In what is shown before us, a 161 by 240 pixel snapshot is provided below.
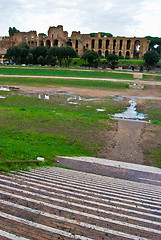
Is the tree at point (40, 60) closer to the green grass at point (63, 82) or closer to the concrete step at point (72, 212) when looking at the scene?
the green grass at point (63, 82)

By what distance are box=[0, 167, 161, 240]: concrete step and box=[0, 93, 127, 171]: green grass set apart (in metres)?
1.87

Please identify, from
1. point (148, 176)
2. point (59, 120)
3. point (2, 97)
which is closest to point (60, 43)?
point (2, 97)

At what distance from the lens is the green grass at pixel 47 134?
26.7 ft

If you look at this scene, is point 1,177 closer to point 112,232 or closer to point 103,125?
point 112,232

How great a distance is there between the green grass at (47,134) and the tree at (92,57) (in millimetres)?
42289

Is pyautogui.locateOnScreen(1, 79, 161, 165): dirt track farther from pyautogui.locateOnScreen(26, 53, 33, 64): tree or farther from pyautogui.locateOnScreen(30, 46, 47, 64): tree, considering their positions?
pyautogui.locateOnScreen(30, 46, 47, 64): tree

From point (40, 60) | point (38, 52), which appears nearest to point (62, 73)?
point (40, 60)

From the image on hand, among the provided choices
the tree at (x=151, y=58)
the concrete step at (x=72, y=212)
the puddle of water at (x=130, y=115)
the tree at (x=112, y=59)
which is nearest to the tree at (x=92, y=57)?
the tree at (x=112, y=59)

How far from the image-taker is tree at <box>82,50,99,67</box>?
189ft

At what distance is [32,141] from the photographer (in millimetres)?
10609

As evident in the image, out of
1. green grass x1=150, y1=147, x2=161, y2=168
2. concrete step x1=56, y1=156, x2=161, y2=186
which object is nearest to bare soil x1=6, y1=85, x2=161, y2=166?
green grass x1=150, y1=147, x2=161, y2=168

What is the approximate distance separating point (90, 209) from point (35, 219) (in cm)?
113

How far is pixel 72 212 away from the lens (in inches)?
145

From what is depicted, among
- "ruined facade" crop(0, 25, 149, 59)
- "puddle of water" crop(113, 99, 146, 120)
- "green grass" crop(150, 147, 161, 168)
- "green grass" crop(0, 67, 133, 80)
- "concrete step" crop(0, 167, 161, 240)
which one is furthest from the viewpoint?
"ruined facade" crop(0, 25, 149, 59)
